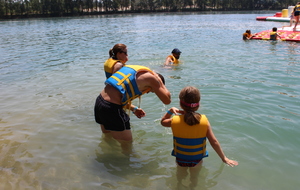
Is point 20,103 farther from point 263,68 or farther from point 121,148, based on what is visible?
point 263,68

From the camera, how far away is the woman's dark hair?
3172mm

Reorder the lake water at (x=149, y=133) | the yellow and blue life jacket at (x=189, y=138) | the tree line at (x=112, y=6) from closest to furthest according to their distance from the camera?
1. the yellow and blue life jacket at (x=189, y=138)
2. the lake water at (x=149, y=133)
3. the tree line at (x=112, y=6)

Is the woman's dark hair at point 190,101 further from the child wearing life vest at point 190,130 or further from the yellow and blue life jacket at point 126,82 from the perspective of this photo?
the yellow and blue life jacket at point 126,82

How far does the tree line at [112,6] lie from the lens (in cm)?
9062

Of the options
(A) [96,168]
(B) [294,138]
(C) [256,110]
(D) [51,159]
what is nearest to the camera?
(A) [96,168]

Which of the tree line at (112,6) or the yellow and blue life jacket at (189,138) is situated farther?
the tree line at (112,6)

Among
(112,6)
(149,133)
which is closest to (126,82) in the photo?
(149,133)

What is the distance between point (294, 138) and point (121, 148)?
3.23 metres

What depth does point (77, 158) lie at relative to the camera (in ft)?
15.0

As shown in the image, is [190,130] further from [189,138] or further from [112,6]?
[112,6]

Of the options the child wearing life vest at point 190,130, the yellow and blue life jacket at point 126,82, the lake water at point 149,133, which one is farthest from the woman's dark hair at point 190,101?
the lake water at point 149,133

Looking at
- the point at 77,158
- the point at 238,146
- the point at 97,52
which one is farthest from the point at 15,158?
the point at 97,52

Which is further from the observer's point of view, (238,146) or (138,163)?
(238,146)

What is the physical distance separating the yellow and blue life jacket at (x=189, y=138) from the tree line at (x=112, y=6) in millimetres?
96930
